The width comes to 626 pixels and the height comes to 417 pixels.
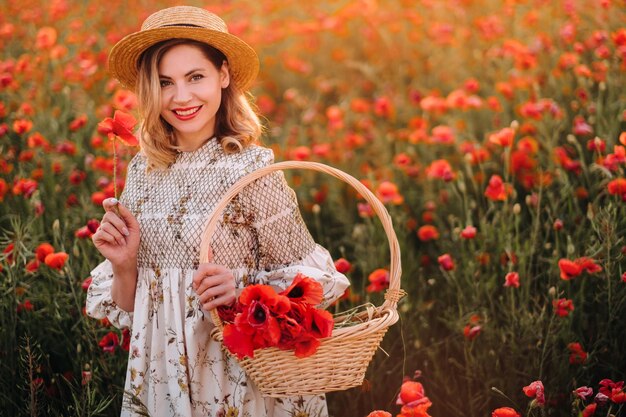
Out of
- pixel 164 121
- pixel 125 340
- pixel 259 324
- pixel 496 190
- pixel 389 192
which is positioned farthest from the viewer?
pixel 389 192

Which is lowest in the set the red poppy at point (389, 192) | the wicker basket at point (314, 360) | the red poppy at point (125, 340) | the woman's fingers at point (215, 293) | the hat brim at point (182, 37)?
the wicker basket at point (314, 360)

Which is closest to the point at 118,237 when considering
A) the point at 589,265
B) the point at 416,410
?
the point at 416,410

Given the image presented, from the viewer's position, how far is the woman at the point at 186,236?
5.97 ft

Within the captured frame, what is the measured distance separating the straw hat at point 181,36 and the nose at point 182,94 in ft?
0.45

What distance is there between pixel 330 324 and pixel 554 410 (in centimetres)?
115

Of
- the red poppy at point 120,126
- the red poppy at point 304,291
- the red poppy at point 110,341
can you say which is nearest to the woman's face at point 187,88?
the red poppy at point 120,126

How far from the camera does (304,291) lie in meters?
1.61

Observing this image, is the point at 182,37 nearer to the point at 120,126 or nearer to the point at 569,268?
the point at 120,126

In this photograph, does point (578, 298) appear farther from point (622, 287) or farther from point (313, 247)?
point (313, 247)

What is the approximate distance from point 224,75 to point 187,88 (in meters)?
0.18

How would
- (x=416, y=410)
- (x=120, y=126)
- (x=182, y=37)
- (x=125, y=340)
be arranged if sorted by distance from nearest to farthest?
(x=416, y=410) → (x=120, y=126) → (x=182, y=37) → (x=125, y=340)

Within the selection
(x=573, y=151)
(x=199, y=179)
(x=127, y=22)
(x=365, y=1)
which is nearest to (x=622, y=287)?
(x=573, y=151)

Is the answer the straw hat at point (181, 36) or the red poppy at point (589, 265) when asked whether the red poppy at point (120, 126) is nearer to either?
the straw hat at point (181, 36)

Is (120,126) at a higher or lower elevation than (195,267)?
higher
